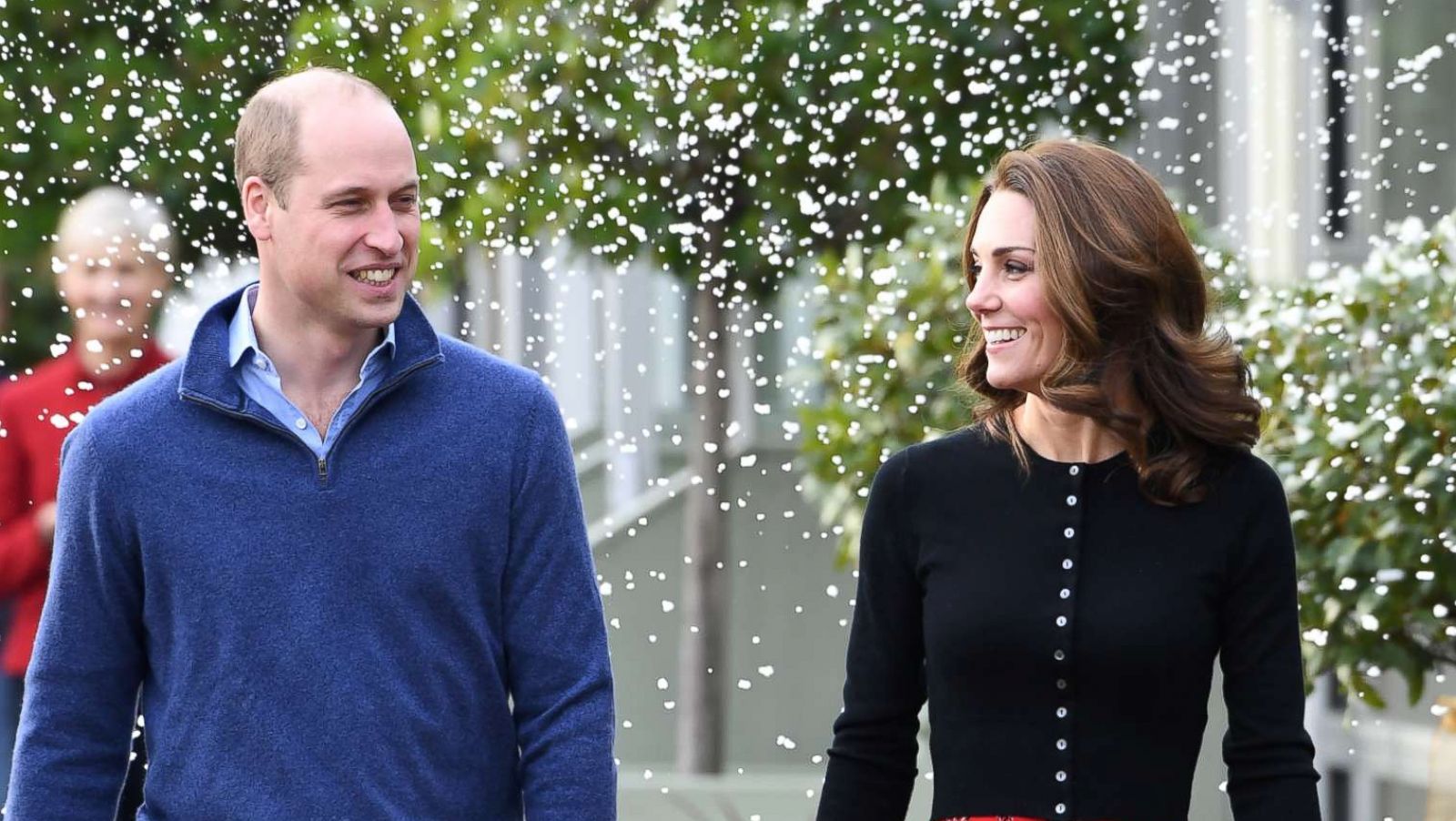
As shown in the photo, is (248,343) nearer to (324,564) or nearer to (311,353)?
(311,353)

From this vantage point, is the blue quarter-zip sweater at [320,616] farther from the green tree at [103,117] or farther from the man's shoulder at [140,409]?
the green tree at [103,117]

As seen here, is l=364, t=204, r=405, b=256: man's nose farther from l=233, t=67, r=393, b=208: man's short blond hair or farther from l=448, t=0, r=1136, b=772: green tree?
l=448, t=0, r=1136, b=772: green tree

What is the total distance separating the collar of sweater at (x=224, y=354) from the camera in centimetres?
200

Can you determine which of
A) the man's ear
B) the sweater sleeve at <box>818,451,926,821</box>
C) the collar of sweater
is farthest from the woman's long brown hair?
the man's ear

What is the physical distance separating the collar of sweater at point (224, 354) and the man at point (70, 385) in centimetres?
130

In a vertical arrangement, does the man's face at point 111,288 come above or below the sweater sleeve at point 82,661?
above

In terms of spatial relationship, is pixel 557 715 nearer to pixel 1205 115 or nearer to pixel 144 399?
pixel 144 399

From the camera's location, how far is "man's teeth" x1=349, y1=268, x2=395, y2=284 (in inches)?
78.5

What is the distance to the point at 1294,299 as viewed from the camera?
390cm

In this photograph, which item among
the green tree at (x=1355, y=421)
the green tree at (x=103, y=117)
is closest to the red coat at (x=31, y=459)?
the green tree at (x=103, y=117)

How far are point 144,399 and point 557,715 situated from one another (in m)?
0.54

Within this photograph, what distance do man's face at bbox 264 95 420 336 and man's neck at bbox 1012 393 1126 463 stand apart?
72 cm

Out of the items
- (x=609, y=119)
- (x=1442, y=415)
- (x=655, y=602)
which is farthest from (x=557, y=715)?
(x=655, y=602)

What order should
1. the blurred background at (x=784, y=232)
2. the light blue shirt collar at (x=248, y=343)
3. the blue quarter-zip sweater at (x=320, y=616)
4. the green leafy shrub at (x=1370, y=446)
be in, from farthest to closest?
the blurred background at (x=784, y=232), the green leafy shrub at (x=1370, y=446), the light blue shirt collar at (x=248, y=343), the blue quarter-zip sweater at (x=320, y=616)
